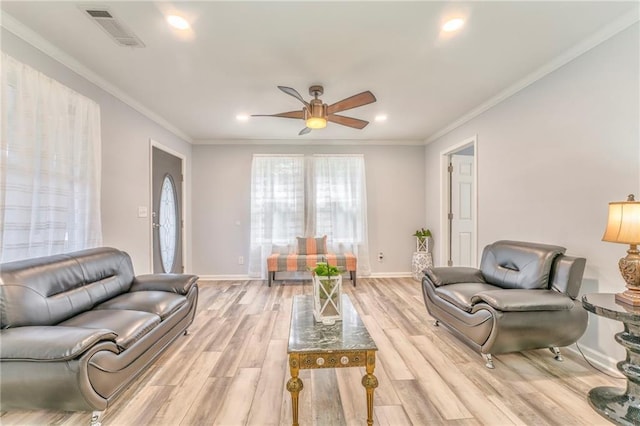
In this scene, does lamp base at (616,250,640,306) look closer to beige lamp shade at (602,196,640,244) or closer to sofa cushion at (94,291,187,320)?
beige lamp shade at (602,196,640,244)

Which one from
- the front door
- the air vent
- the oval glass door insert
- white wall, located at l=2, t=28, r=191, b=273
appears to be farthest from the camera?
the oval glass door insert

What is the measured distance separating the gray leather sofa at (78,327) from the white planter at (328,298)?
122 cm

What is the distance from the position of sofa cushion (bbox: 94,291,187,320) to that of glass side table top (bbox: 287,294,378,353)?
3.45 feet

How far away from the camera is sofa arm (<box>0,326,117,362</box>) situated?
1471 millimetres

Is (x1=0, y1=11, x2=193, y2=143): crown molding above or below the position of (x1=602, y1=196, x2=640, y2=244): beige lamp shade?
above

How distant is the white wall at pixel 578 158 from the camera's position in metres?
2.14

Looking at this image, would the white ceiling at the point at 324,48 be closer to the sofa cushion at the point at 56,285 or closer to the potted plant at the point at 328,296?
the sofa cushion at the point at 56,285

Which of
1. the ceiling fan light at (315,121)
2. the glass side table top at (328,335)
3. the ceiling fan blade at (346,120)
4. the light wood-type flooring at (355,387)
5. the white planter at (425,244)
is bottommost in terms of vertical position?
the light wood-type flooring at (355,387)

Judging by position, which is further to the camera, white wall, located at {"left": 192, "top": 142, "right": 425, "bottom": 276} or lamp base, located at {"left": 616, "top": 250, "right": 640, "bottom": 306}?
white wall, located at {"left": 192, "top": 142, "right": 425, "bottom": 276}

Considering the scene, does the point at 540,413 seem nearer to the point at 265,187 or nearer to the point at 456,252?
the point at 456,252

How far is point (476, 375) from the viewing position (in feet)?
7.06

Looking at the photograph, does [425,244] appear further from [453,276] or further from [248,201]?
[248,201]

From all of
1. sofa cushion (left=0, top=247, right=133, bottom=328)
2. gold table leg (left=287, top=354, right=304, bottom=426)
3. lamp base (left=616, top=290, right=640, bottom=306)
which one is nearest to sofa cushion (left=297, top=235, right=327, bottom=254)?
sofa cushion (left=0, top=247, right=133, bottom=328)

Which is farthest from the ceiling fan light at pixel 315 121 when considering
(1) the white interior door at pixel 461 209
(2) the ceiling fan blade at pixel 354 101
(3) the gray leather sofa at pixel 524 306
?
(1) the white interior door at pixel 461 209
